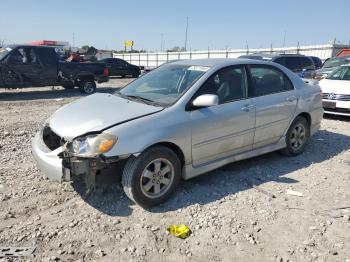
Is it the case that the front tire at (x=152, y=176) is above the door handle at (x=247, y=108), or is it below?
below

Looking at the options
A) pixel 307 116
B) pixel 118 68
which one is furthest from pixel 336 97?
pixel 118 68

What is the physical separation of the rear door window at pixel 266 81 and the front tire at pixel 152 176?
1693 millimetres

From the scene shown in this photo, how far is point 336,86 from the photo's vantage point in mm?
9016

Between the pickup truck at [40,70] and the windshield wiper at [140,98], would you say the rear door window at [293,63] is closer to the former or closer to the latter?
the pickup truck at [40,70]

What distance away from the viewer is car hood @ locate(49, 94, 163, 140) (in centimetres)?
370

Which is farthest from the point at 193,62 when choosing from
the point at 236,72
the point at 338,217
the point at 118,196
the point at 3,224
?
the point at 3,224

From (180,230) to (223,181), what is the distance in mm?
1423

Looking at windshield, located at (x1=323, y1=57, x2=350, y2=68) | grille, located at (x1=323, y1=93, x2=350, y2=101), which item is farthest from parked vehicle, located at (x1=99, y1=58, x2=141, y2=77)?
grille, located at (x1=323, y1=93, x2=350, y2=101)

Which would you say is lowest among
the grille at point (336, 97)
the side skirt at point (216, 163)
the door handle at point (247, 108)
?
the side skirt at point (216, 163)

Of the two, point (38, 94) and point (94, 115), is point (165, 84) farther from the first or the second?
point (38, 94)

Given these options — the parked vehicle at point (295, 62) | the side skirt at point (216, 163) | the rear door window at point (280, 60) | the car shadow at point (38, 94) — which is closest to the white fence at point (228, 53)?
the parked vehicle at point (295, 62)

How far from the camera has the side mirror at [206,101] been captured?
399cm

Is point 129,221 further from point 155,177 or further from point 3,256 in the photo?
point 3,256

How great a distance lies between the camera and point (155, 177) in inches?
153
